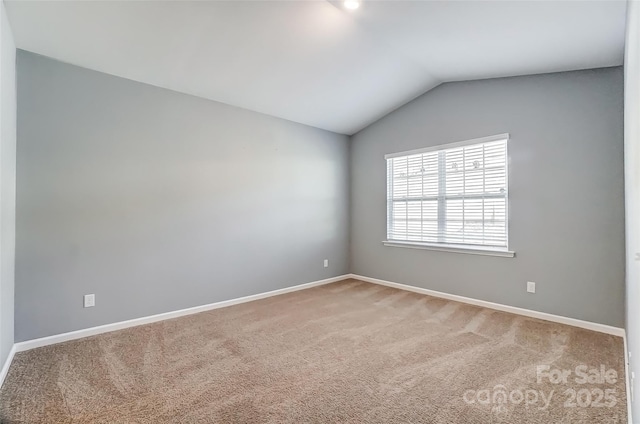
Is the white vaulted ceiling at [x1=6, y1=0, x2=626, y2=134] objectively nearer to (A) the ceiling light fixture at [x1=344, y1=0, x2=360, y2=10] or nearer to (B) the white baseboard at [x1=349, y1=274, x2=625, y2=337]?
(A) the ceiling light fixture at [x1=344, y1=0, x2=360, y2=10]

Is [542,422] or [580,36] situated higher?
[580,36]

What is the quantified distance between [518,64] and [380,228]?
2687 millimetres

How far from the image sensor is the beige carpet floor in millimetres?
1778

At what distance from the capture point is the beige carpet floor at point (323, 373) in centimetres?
178

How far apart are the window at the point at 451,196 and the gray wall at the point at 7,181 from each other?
13.6ft

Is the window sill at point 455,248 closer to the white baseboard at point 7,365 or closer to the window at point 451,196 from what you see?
the window at point 451,196

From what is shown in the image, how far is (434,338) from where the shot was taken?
2803 millimetres

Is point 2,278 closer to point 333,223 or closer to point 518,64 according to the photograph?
point 333,223

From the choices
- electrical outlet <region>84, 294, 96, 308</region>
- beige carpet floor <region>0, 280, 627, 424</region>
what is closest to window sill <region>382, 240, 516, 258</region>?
beige carpet floor <region>0, 280, 627, 424</region>

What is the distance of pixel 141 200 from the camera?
10.4ft

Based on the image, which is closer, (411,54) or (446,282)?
(411,54)

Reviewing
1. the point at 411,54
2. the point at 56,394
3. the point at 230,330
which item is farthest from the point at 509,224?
the point at 56,394

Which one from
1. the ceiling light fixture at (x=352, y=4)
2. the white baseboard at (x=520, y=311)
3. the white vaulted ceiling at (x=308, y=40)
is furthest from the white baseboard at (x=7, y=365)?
the white baseboard at (x=520, y=311)

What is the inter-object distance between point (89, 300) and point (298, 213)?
8.57 feet
